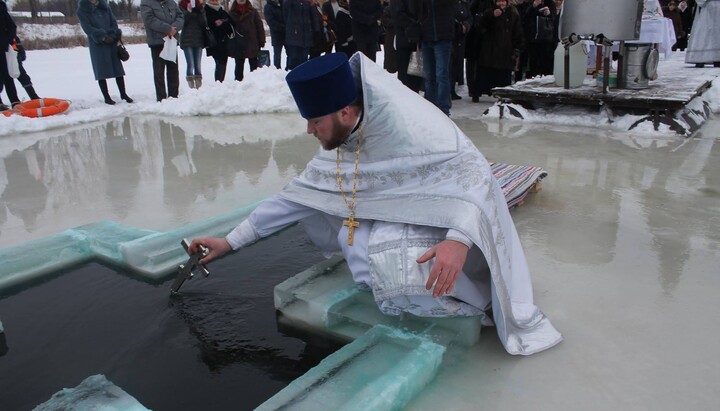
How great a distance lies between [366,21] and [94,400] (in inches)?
260

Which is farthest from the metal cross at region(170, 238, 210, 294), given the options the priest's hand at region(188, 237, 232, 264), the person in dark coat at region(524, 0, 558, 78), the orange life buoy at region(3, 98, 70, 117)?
the person in dark coat at region(524, 0, 558, 78)

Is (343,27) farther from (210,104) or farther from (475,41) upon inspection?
(210,104)

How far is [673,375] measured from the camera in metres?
1.71

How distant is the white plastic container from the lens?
20.2ft

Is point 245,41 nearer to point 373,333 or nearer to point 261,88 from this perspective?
point 261,88

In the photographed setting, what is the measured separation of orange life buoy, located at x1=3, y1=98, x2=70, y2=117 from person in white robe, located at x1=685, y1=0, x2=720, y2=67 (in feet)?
29.5

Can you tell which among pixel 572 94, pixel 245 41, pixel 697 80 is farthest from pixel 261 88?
pixel 697 80

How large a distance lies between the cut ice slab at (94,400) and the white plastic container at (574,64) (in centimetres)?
574

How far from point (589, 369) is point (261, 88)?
6387mm

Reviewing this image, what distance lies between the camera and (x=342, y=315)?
2.02m

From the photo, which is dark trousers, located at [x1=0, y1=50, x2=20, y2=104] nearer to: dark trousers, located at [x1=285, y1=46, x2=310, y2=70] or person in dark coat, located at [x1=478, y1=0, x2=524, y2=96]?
dark trousers, located at [x1=285, y1=46, x2=310, y2=70]

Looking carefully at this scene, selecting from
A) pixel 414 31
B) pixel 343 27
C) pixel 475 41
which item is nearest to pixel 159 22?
pixel 343 27

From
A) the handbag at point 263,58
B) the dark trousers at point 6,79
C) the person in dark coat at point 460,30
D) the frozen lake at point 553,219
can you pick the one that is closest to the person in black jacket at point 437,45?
the frozen lake at point 553,219

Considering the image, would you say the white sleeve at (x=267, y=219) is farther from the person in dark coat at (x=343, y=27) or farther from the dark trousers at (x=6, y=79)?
the person in dark coat at (x=343, y=27)
